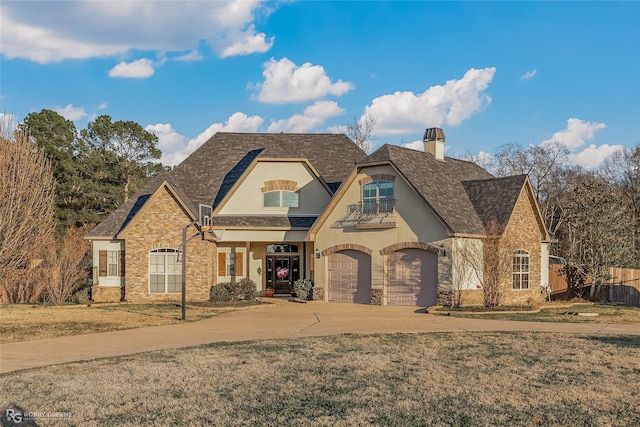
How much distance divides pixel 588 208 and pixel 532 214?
343 centimetres

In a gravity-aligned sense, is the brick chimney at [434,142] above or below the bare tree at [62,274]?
above

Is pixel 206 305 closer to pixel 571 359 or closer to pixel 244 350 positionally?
pixel 244 350

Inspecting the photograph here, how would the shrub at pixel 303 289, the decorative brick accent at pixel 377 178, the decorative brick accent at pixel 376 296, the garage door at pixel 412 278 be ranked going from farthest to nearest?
the shrub at pixel 303 289, the decorative brick accent at pixel 377 178, the decorative brick accent at pixel 376 296, the garage door at pixel 412 278

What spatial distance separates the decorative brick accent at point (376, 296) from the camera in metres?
Result: 26.7

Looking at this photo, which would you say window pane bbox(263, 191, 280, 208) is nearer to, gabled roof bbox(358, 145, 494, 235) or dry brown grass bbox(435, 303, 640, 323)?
gabled roof bbox(358, 145, 494, 235)

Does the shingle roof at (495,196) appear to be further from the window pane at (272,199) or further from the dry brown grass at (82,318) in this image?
the dry brown grass at (82,318)

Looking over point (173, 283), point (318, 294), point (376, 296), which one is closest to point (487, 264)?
point (376, 296)

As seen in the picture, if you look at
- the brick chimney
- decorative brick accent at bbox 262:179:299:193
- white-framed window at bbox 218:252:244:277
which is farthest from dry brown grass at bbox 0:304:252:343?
the brick chimney

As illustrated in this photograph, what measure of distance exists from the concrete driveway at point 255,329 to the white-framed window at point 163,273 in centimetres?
539

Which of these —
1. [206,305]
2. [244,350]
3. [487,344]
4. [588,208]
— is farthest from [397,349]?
[588,208]

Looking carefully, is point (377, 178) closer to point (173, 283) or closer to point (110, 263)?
point (173, 283)

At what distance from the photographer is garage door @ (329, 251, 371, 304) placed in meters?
27.4

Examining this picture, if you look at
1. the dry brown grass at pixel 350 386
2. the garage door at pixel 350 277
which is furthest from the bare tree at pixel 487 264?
the dry brown grass at pixel 350 386

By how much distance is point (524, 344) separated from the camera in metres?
14.9
